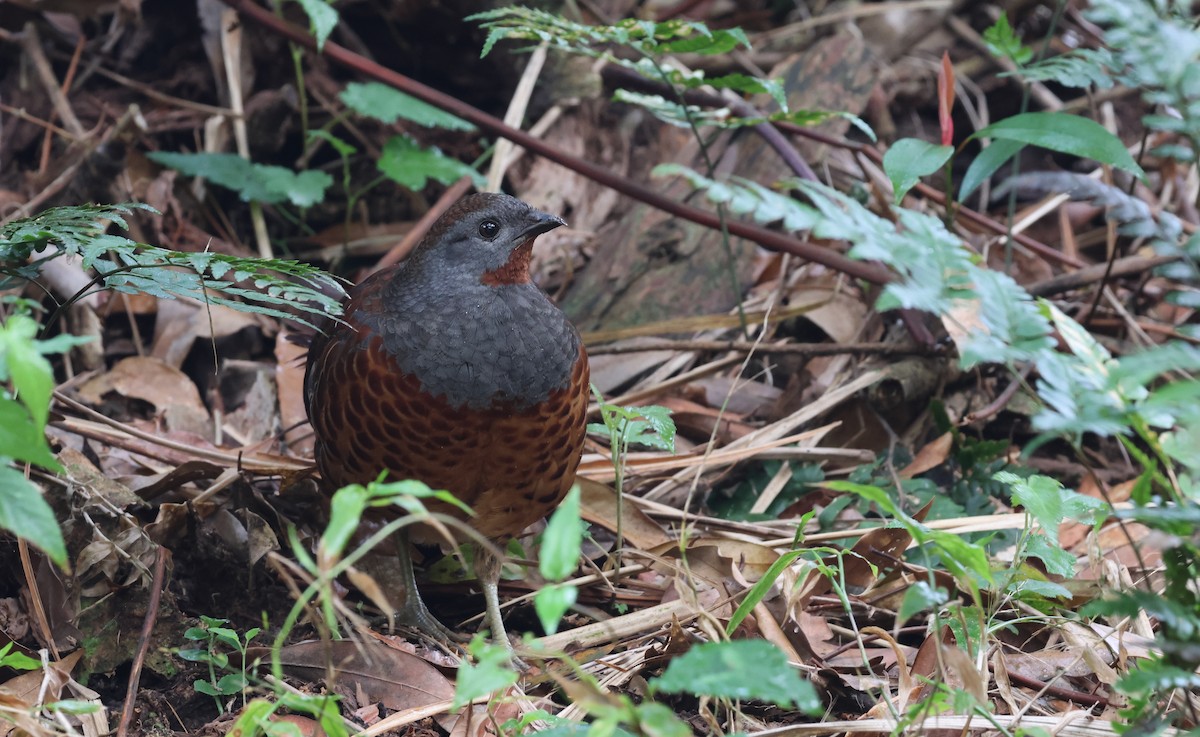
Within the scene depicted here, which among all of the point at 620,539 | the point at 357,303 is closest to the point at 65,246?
the point at 357,303

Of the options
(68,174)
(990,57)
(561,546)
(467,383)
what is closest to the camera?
(561,546)

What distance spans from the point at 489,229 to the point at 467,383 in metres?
0.52

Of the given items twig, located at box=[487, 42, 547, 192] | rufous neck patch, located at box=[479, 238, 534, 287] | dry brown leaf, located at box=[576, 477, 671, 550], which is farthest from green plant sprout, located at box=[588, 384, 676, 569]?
twig, located at box=[487, 42, 547, 192]

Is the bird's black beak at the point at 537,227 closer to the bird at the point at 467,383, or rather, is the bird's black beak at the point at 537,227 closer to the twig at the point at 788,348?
the bird at the point at 467,383

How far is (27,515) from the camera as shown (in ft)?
5.38

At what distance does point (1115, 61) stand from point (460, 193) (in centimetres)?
287

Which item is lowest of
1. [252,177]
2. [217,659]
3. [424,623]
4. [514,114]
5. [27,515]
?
[424,623]

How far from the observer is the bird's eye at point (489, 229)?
10.4 ft

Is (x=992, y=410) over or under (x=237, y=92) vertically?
under

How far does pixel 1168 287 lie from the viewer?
4465 millimetres

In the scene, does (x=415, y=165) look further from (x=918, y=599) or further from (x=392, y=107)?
(x=918, y=599)

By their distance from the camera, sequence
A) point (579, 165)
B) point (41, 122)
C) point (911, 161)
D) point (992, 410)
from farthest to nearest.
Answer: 1. point (41, 122)
2. point (579, 165)
3. point (992, 410)
4. point (911, 161)

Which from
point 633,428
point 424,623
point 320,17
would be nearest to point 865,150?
point 633,428

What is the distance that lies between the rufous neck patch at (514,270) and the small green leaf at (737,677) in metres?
1.61
